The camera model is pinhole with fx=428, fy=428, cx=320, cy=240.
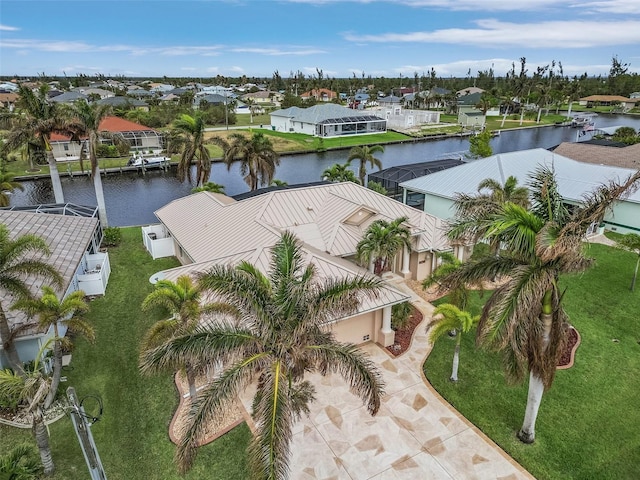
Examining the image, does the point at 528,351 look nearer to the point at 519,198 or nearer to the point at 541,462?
the point at 541,462

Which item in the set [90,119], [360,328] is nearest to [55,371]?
[360,328]

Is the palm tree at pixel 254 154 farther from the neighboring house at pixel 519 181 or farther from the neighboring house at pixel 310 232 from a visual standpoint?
the neighboring house at pixel 519 181

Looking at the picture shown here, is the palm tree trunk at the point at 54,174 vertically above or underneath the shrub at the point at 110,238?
above

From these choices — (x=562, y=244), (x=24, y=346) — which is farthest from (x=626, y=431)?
(x=24, y=346)

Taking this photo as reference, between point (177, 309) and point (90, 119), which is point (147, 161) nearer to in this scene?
point (90, 119)

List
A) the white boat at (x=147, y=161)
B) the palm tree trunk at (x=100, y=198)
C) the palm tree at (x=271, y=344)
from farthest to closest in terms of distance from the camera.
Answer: the white boat at (x=147, y=161) → the palm tree trunk at (x=100, y=198) → the palm tree at (x=271, y=344)

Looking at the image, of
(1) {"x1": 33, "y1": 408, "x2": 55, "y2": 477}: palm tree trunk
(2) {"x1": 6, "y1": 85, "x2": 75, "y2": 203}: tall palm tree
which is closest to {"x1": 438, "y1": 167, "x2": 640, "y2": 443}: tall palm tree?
(1) {"x1": 33, "y1": 408, "x2": 55, "y2": 477}: palm tree trunk

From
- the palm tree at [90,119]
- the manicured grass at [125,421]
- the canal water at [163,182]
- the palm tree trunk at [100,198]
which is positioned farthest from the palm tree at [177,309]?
the canal water at [163,182]
